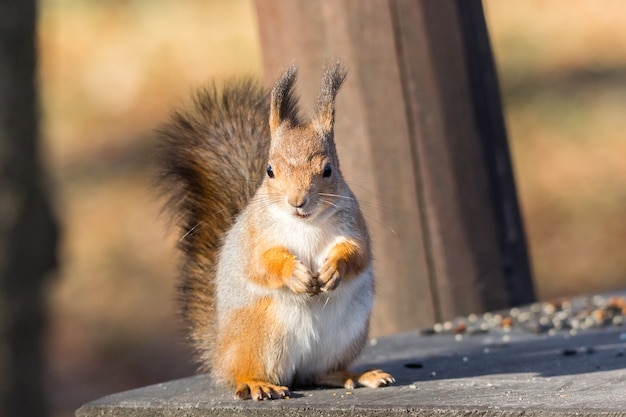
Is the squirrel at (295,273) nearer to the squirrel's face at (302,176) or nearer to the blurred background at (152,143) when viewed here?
the squirrel's face at (302,176)

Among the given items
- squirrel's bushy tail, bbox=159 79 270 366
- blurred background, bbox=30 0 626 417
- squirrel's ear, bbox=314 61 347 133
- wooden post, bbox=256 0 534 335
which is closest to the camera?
squirrel's ear, bbox=314 61 347 133

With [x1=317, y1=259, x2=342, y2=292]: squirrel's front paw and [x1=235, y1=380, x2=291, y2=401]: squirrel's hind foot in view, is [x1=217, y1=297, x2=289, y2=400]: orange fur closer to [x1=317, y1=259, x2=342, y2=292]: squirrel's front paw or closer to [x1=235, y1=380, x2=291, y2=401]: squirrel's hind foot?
[x1=235, y1=380, x2=291, y2=401]: squirrel's hind foot

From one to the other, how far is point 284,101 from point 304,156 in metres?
0.22

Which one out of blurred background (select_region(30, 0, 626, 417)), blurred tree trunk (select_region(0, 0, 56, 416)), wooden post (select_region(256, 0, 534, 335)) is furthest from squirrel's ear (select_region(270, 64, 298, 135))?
blurred background (select_region(30, 0, 626, 417))

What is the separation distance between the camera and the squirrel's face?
2.65m

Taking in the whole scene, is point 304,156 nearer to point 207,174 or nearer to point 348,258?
point 348,258

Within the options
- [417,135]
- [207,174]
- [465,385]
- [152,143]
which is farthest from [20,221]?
[152,143]

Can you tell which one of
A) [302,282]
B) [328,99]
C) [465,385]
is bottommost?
[465,385]

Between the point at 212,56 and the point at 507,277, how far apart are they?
691cm

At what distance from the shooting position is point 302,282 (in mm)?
2611

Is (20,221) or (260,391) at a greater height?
(20,221)

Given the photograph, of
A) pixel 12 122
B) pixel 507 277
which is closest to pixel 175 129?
pixel 507 277

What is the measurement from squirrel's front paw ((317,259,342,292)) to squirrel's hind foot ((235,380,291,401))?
0.24 meters

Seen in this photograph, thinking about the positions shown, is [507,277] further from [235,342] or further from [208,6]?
[208,6]
